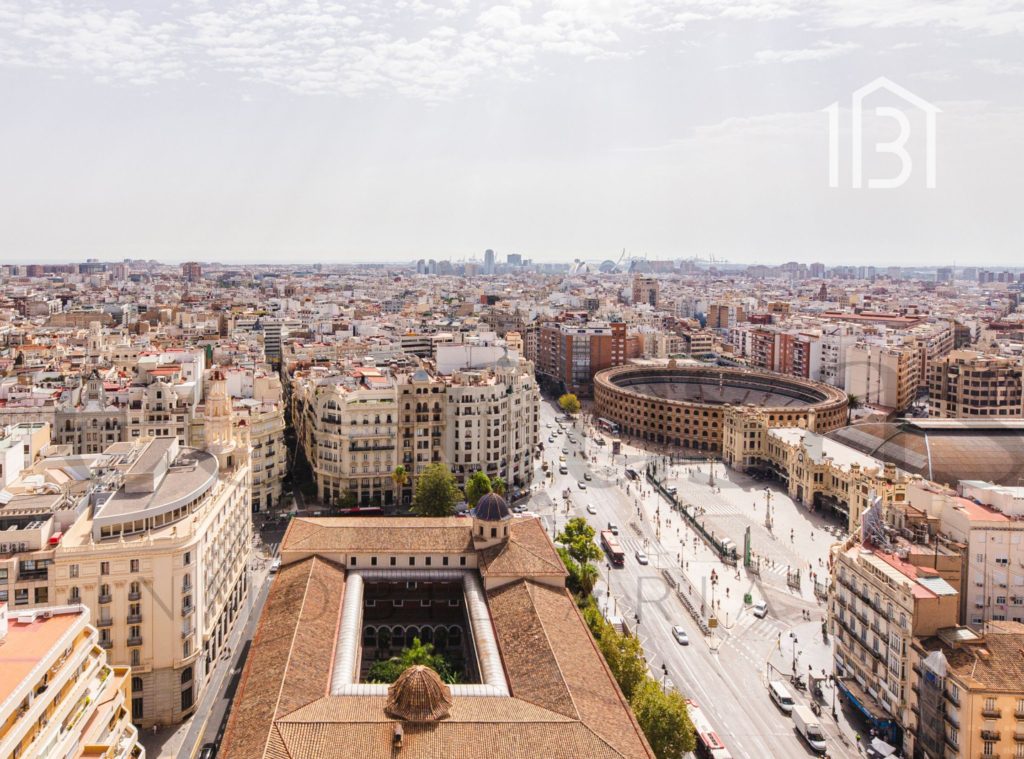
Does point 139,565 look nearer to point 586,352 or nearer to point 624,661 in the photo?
point 624,661

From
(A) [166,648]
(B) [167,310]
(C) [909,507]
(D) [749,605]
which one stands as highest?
(B) [167,310]

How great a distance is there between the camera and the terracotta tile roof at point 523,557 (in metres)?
45.0

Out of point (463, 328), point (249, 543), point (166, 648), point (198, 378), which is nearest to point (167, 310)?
point (463, 328)

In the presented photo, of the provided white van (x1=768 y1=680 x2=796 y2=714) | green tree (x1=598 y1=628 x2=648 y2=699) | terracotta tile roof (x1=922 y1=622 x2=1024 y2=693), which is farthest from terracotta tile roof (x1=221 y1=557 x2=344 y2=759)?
terracotta tile roof (x1=922 y1=622 x2=1024 y2=693)

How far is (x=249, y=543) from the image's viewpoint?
5503 cm

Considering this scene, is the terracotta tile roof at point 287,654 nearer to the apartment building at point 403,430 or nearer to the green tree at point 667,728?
the green tree at point 667,728

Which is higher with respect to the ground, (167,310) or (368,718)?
(167,310)

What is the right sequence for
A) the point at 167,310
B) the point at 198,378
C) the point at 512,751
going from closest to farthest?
1. the point at 512,751
2. the point at 198,378
3. the point at 167,310

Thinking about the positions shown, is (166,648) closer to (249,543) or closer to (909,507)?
(249,543)

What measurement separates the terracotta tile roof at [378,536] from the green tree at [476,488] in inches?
747

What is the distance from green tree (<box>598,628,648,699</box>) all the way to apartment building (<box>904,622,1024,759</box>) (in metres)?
12.4

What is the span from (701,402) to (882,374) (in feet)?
91.6

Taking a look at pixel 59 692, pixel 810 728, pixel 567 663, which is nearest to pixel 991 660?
pixel 810 728

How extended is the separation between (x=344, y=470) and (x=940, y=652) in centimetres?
5069
